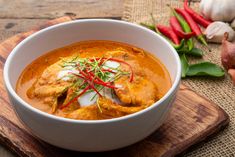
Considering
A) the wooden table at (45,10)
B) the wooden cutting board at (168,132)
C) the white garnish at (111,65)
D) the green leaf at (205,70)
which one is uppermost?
the white garnish at (111,65)

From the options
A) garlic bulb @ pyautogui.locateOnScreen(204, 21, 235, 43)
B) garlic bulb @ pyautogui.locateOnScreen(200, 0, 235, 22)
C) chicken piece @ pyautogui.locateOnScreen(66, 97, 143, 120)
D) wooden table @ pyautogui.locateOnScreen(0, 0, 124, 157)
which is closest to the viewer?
chicken piece @ pyautogui.locateOnScreen(66, 97, 143, 120)

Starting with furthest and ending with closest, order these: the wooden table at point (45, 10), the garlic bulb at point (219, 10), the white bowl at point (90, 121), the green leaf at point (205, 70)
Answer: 1. the wooden table at point (45, 10)
2. the garlic bulb at point (219, 10)
3. the green leaf at point (205, 70)
4. the white bowl at point (90, 121)

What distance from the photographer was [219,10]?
377cm

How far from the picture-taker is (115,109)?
7.23 ft

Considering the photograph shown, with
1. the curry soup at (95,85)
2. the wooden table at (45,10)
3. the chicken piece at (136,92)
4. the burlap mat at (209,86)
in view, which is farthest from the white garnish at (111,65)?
the wooden table at (45,10)

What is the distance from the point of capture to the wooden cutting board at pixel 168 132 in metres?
2.32

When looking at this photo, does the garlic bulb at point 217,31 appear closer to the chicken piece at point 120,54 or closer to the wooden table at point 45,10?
the wooden table at point 45,10

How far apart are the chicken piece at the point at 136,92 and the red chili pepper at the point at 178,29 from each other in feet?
4.25

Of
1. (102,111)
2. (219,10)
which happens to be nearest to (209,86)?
(219,10)

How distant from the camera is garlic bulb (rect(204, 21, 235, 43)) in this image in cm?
354

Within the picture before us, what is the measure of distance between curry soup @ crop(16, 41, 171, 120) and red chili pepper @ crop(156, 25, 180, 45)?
3.20 feet

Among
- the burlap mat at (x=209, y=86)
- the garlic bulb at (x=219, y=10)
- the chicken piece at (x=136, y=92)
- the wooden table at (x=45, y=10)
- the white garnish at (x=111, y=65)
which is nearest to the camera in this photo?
the chicken piece at (x=136, y=92)

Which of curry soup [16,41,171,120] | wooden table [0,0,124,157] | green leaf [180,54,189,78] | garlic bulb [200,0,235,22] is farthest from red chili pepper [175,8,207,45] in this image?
curry soup [16,41,171,120]

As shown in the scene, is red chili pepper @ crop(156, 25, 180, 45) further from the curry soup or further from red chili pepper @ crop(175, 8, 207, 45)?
the curry soup
